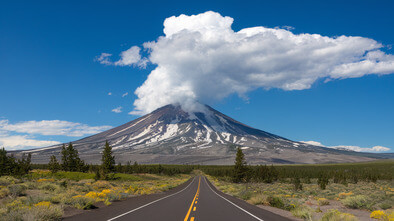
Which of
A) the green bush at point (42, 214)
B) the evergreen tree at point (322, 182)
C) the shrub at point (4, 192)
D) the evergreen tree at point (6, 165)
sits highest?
the green bush at point (42, 214)

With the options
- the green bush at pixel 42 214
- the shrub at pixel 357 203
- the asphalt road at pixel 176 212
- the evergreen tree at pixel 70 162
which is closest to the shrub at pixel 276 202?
the asphalt road at pixel 176 212

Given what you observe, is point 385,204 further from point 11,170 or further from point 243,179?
point 11,170

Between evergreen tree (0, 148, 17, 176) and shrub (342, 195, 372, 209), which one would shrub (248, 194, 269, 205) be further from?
evergreen tree (0, 148, 17, 176)

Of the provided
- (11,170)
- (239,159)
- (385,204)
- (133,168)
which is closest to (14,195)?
(385,204)

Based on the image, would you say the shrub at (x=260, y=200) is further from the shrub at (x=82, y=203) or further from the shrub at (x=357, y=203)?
the shrub at (x=82, y=203)

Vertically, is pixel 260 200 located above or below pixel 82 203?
below

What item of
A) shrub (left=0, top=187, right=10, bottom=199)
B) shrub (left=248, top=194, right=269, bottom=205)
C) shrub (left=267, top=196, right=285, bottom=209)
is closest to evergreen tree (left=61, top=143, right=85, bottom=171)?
shrub (left=0, top=187, right=10, bottom=199)

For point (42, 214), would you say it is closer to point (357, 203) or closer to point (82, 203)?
point (82, 203)

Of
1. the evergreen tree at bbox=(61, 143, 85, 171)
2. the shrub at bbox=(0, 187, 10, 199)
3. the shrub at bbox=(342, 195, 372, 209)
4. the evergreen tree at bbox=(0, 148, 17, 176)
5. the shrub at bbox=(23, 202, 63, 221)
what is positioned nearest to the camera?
the shrub at bbox=(23, 202, 63, 221)

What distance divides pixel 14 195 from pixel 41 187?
5096 mm

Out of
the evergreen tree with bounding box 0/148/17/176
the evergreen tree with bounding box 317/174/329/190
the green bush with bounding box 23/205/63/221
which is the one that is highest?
the green bush with bounding box 23/205/63/221

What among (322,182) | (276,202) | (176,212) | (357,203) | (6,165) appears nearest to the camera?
(176,212)

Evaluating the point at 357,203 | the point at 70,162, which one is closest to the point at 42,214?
the point at 357,203

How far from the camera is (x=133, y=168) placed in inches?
4941
